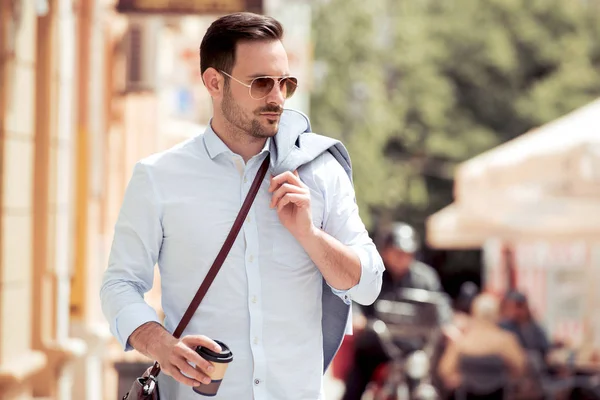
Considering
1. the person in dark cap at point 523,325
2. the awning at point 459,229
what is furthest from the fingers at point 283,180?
the awning at point 459,229

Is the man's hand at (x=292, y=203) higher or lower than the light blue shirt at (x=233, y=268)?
higher

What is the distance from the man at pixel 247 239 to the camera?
10.0 ft

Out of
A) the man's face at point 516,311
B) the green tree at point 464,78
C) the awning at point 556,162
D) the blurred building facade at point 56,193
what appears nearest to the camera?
the blurred building facade at point 56,193

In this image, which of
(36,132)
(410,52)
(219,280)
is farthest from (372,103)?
(219,280)

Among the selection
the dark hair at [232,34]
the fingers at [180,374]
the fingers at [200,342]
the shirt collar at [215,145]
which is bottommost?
the fingers at [180,374]

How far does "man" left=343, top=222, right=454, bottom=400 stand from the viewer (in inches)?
406

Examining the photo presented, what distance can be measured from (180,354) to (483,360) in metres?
7.96

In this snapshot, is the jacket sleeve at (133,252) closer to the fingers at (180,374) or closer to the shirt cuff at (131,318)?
the shirt cuff at (131,318)

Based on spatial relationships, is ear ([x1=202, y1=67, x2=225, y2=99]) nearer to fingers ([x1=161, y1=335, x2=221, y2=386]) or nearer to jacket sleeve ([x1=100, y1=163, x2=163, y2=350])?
jacket sleeve ([x1=100, y1=163, x2=163, y2=350])

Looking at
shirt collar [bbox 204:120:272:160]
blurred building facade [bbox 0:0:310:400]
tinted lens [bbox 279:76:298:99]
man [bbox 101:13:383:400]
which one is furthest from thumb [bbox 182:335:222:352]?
blurred building facade [bbox 0:0:310:400]

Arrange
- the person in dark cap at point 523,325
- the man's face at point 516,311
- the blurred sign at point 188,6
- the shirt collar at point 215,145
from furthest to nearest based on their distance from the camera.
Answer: the man's face at point 516,311
the person in dark cap at point 523,325
the blurred sign at point 188,6
the shirt collar at point 215,145

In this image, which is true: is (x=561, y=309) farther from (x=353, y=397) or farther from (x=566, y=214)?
(x=353, y=397)

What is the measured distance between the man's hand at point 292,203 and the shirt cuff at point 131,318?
1.25 feet

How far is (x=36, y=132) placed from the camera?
321 inches
